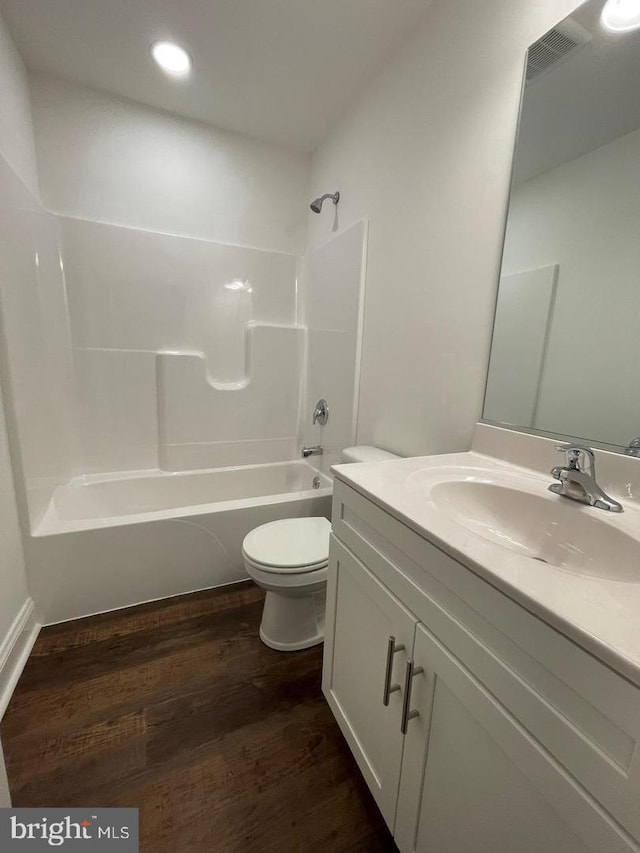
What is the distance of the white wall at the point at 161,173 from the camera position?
5.94 feet

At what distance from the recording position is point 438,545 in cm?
63

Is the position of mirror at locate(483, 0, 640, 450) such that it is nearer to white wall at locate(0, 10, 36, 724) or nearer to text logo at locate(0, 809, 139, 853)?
text logo at locate(0, 809, 139, 853)

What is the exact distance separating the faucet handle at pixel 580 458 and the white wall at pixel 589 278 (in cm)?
11

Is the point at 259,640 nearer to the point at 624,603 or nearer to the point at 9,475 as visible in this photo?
the point at 9,475

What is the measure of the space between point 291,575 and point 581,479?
0.96 m

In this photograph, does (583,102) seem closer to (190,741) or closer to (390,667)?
(390,667)

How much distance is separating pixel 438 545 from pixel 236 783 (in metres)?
0.97

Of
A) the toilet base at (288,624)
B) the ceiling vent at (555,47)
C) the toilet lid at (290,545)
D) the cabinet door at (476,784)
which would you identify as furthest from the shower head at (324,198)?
the cabinet door at (476,784)

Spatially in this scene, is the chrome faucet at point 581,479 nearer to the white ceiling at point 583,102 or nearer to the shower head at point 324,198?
the white ceiling at point 583,102

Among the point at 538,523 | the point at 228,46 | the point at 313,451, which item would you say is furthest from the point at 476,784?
the point at 228,46

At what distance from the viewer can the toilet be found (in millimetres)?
1301

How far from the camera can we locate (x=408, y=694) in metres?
0.69

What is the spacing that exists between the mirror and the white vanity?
0.14 meters

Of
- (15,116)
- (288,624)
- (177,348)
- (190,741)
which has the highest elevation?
Answer: (15,116)
